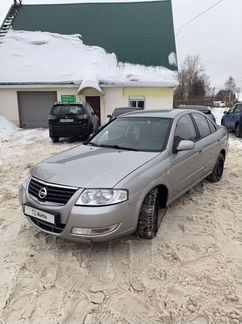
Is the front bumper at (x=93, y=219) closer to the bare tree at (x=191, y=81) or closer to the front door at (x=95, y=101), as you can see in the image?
the front door at (x=95, y=101)

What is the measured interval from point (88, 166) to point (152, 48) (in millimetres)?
Result: 17936

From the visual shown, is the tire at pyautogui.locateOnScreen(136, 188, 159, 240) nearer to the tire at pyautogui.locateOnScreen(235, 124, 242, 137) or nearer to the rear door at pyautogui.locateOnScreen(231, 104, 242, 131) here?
the tire at pyautogui.locateOnScreen(235, 124, 242, 137)

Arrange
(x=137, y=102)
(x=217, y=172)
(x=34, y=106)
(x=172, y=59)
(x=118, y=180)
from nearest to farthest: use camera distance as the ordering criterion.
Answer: (x=118, y=180) < (x=217, y=172) < (x=137, y=102) < (x=34, y=106) < (x=172, y=59)

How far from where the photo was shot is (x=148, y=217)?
356 cm

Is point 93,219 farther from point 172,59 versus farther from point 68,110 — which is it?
point 172,59

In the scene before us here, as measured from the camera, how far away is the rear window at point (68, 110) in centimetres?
1183

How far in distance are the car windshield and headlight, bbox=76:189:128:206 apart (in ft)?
3.66

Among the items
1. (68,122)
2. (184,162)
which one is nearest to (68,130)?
(68,122)

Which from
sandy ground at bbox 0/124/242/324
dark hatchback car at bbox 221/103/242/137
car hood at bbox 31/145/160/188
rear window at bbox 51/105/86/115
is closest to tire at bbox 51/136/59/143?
rear window at bbox 51/105/86/115

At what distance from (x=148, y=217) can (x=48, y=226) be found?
1150 millimetres

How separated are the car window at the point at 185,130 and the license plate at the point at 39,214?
200 cm

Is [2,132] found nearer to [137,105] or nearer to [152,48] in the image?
[137,105]

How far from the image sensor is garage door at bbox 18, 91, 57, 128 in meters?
18.4

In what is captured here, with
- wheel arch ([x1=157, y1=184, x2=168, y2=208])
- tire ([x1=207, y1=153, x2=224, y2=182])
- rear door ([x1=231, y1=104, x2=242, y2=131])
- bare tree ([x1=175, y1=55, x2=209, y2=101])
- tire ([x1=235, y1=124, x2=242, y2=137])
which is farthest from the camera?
bare tree ([x1=175, y1=55, x2=209, y2=101])
